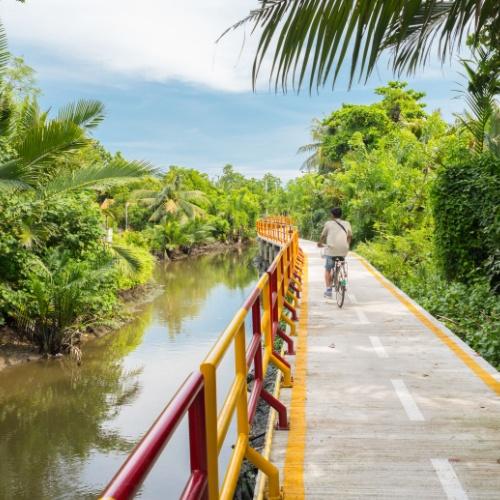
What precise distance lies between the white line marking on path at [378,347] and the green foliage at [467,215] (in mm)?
4132

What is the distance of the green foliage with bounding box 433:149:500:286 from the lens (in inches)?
488

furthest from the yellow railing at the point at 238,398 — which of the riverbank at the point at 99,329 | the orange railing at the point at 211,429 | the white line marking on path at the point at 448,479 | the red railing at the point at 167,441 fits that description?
the riverbank at the point at 99,329

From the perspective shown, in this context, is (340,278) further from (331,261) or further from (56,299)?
(56,299)

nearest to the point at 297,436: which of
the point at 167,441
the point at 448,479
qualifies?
the point at 448,479

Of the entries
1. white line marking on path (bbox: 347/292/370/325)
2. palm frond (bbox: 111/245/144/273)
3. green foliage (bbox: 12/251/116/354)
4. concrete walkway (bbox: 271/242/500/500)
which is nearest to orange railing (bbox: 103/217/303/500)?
concrete walkway (bbox: 271/242/500/500)

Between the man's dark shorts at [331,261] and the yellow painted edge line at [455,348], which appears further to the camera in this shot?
the man's dark shorts at [331,261]

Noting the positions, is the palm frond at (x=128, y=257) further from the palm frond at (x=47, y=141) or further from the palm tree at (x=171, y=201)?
the palm tree at (x=171, y=201)

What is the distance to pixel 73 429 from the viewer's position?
36.1 feet

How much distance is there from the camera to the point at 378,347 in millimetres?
8562

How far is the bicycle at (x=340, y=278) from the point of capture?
1178 cm

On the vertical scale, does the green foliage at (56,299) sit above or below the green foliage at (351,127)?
below

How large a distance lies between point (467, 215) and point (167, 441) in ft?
40.7

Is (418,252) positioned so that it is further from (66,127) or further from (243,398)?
(243,398)

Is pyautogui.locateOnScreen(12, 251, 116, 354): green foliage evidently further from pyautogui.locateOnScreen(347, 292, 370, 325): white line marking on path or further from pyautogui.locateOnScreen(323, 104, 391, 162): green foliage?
pyautogui.locateOnScreen(323, 104, 391, 162): green foliage
